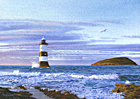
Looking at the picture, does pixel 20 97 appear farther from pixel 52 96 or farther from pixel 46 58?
pixel 46 58

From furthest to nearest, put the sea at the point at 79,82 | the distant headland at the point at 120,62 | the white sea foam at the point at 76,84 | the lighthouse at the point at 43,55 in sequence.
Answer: the distant headland at the point at 120,62 < the lighthouse at the point at 43,55 < the sea at the point at 79,82 < the white sea foam at the point at 76,84

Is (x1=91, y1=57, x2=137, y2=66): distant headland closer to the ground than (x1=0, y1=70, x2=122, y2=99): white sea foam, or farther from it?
farther from it

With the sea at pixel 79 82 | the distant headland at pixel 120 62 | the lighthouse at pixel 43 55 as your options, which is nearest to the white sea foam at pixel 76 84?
the sea at pixel 79 82

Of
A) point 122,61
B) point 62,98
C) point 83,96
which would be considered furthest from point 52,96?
point 122,61

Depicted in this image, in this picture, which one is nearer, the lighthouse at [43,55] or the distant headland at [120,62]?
the lighthouse at [43,55]

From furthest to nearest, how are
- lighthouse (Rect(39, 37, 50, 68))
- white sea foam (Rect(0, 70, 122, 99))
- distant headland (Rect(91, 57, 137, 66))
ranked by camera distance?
distant headland (Rect(91, 57, 137, 66)) < lighthouse (Rect(39, 37, 50, 68)) < white sea foam (Rect(0, 70, 122, 99))

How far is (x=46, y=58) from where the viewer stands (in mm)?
35469

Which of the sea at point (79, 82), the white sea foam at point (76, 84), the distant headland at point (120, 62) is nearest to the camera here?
the white sea foam at point (76, 84)

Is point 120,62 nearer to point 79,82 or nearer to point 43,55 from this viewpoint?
point 43,55

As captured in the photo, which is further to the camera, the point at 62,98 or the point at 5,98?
the point at 62,98

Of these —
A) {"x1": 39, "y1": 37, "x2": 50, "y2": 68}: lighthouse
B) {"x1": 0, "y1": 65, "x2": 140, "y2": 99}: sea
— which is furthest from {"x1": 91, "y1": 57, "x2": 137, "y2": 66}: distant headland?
{"x1": 0, "y1": 65, "x2": 140, "y2": 99}: sea

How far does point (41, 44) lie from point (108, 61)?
63703mm

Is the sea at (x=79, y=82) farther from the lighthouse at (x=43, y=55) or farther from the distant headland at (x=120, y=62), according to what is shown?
the distant headland at (x=120, y=62)

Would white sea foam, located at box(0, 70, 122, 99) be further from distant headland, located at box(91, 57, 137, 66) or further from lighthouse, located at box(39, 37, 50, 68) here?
distant headland, located at box(91, 57, 137, 66)
